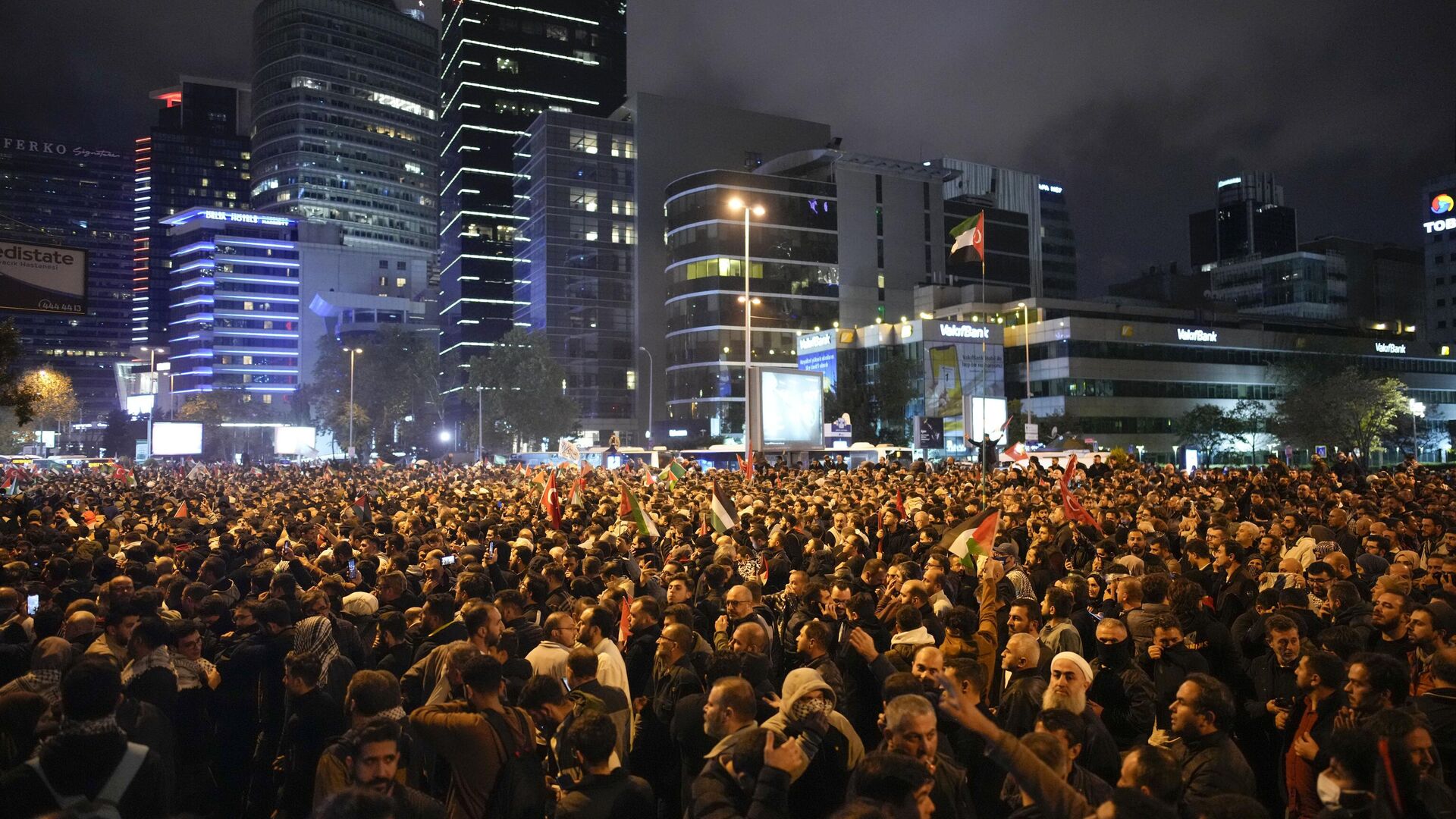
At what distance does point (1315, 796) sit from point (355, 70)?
651 feet

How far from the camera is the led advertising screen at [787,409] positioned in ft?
122

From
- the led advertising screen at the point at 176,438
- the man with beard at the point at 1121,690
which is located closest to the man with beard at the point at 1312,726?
the man with beard at the point at 1121,690

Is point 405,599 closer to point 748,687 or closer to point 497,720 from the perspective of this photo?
point 497,720

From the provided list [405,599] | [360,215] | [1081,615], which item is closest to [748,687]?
[1081,615]

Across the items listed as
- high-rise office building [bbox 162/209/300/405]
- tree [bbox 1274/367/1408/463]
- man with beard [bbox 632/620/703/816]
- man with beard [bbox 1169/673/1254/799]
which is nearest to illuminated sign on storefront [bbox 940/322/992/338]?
tree [bbox 1274/367/1408/463]

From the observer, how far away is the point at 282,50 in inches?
6944

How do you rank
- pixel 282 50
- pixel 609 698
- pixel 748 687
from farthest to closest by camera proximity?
pixel 282 50 < pixel 609 698 < pixel 748 687

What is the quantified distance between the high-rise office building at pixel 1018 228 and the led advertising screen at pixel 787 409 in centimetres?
7872

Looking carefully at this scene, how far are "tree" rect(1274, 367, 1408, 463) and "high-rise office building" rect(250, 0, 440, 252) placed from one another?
5519 inches

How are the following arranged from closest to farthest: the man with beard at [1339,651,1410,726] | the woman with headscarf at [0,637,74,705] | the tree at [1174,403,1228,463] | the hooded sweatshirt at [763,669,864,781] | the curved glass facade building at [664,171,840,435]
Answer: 1. the hooded sweatshirt at [763,669,864,781]
2. the man with beard at [1339,651,1410,726]
3. the woman with headscarf at [0,637,74,705]
4. the tree at [1174,403,1228,463]
5. the curved glass facade building at [664,171,840,435]

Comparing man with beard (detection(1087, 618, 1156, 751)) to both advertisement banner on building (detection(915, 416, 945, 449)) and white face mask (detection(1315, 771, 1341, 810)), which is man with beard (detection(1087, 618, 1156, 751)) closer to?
white face mask (detection(1315, 771, 1341, 810))

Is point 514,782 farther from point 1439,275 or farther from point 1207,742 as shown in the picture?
point 1439,275

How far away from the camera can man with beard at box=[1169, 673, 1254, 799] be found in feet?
14.8

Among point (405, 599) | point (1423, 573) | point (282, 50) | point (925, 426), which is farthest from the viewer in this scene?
point (282, 50)
